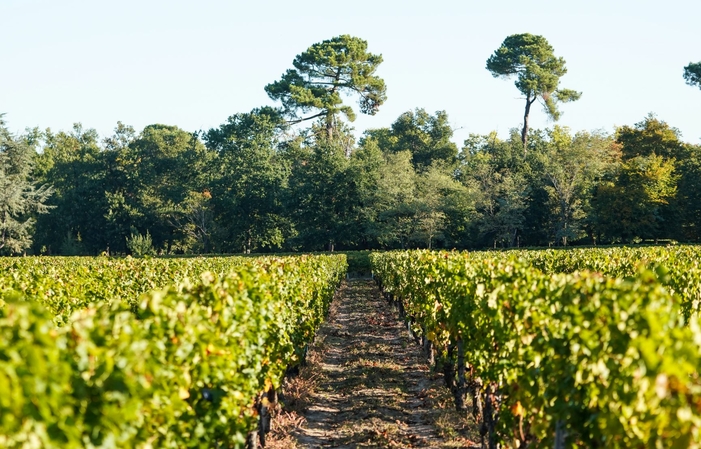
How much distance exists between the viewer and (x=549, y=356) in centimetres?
635

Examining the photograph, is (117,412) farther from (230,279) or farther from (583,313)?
(230,279)

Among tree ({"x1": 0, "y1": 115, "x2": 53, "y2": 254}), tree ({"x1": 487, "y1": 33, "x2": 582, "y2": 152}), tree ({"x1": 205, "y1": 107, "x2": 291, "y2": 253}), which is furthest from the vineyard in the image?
tree ({"x1": 487, "y1": 33, "x2": 582, "y2": 152})

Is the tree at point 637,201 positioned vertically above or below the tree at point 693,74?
below

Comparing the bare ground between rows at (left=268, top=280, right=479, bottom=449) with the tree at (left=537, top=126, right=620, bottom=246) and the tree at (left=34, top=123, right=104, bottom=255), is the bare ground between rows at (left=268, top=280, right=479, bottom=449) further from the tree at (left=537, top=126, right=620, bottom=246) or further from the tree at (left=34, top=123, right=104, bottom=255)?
the tree at (left=34, top=123, right=104, bottom=255)

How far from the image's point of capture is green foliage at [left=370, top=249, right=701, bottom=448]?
420 cm

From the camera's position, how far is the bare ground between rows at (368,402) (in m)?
10.2

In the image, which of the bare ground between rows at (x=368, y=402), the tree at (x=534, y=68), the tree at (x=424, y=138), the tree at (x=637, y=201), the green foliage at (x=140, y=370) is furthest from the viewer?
the tree at (x=424, y=138)

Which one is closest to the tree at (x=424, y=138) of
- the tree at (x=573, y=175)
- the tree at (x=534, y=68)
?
the tree at (x=534, y=68)

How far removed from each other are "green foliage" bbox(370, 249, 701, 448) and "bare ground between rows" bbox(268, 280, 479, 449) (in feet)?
5.17

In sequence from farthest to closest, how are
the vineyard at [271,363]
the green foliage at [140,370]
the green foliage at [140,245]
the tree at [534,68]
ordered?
the tree at [534,68] < the green foliage at [140,245] < the vineyard at [271,363] < the green foliage at [140,370]

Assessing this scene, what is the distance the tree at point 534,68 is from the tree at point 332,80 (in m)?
13.6

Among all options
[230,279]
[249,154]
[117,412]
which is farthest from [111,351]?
[249,154]

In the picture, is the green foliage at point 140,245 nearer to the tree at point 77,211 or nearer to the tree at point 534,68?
the tree at point 77,211

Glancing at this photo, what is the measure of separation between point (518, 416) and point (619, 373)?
8.66 feet
